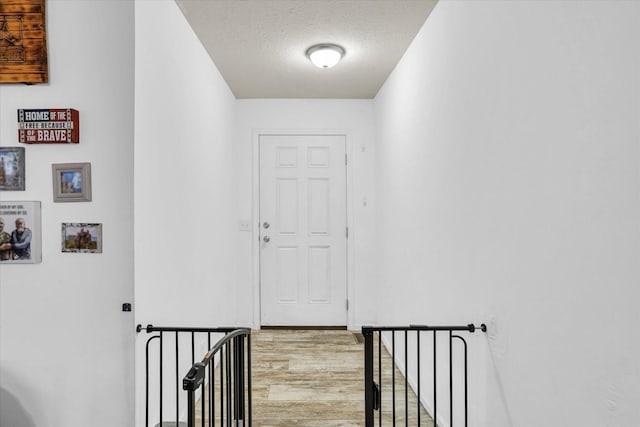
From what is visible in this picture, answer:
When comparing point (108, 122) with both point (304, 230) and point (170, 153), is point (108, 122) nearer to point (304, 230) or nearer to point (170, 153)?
point (170, 153)

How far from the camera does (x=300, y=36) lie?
2947 millimetres

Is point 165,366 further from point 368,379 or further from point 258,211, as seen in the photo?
point 258,211

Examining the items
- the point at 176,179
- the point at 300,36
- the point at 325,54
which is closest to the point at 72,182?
the point at 176,179

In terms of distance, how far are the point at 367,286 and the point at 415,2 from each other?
2.89m

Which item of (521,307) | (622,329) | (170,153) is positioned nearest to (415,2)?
(170,153)

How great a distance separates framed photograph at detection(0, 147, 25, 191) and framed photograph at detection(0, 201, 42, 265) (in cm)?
9

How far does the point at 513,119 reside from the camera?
1.59 meters

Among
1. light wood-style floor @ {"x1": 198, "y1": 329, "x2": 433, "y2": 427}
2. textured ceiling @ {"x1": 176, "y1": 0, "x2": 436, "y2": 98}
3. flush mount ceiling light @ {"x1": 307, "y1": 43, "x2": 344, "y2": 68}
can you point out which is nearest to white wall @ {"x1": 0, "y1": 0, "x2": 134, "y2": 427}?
textured ceiling @ {"x1": 176, "y1": 0, "x2": 436, "y2": 98}

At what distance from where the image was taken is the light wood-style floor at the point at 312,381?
8.36ft

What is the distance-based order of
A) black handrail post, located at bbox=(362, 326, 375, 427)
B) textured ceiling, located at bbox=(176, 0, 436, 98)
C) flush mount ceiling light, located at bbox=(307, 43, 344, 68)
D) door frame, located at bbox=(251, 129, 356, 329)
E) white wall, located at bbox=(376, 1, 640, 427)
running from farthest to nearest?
door frame, located at bbox=(251, 129, 356, 329) < flush mount ceiling light, located at bbox=(307, 43, 344, 68) < textured ceiling, located at bbox=(176, 0, 436, 98) < black handrail post, located at bbox=(362, 326, 375, 427) < white wall, located at bbox=(376, 1, 640, 427)

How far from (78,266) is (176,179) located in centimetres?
73

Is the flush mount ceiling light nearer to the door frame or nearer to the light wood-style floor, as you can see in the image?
the door frame

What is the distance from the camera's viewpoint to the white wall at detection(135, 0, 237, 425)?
2.00 metres

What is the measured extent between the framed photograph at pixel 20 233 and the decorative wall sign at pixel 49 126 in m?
0.30
